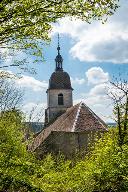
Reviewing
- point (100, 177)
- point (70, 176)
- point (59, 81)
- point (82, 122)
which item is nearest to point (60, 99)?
point (59, 81)

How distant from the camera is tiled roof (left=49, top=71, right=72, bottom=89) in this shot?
179 feet

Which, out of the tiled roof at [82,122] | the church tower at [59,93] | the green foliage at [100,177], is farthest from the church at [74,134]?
the green foliage at [100,177]

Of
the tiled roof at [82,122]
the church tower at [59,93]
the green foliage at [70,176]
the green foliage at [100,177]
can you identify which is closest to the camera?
the green foliage at [70,176]

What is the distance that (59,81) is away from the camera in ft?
Result: 180

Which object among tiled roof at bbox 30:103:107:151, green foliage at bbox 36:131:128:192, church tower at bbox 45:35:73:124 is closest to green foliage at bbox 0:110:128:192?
green foliage at bbox 36:131:128:192

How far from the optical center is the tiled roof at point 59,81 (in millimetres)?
54562

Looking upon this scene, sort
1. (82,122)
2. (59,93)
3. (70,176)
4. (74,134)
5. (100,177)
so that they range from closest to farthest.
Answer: (100,177) < (70,176) < (74,134) < (82,122) < (59,93)

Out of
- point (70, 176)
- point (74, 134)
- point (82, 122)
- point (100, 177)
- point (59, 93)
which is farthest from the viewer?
point (59, 93)

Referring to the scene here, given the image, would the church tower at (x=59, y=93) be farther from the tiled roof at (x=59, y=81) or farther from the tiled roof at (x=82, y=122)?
the tiled roof at (x=82, y=122)

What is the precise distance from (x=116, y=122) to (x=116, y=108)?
60cm

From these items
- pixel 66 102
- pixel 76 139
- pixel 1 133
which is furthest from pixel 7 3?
pixel 66 102

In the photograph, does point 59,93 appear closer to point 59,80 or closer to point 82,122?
point 59,80

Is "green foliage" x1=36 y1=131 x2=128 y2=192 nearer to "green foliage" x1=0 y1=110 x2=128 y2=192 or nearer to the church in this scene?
"green foliage" x1=0 y1=110 x2=128 y2=192

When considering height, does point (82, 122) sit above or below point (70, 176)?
above
